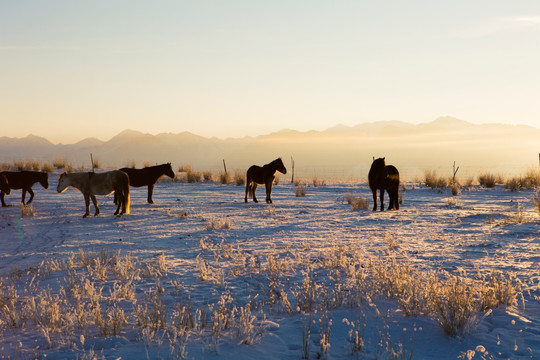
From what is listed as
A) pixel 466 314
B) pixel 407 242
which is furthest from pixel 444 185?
pixel 466 314

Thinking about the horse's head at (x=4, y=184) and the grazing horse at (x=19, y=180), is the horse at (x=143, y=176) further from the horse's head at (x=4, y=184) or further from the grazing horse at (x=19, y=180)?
the horse's head at (x=4, y=184)

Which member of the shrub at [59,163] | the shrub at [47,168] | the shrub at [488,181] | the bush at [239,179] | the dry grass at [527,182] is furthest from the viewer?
the shrub at [59,163]

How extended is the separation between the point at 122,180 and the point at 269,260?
298 inches

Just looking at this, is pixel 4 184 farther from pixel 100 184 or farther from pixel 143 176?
pixel 143 176

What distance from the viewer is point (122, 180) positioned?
12.1m

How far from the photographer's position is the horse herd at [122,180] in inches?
471

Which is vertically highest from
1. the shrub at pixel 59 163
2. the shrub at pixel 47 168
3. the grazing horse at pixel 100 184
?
the shrub at pixel 59 163

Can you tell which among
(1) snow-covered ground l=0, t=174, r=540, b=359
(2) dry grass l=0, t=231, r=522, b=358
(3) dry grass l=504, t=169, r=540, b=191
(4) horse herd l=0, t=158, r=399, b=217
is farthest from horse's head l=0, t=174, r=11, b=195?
(3) dry grass l=504, t=169, r=540, b=191

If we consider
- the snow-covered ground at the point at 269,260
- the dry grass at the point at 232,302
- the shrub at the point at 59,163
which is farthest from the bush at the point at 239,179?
the dry grass at the point at 232,302

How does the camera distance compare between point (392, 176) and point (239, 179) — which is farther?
point (239, 179)

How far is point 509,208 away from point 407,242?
24.2 feet

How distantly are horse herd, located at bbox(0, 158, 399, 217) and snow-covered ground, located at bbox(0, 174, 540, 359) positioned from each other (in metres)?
0.65

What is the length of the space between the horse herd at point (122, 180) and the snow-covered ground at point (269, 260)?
2.14ft

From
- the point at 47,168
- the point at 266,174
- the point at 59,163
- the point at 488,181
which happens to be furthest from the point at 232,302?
the point at 59,163
